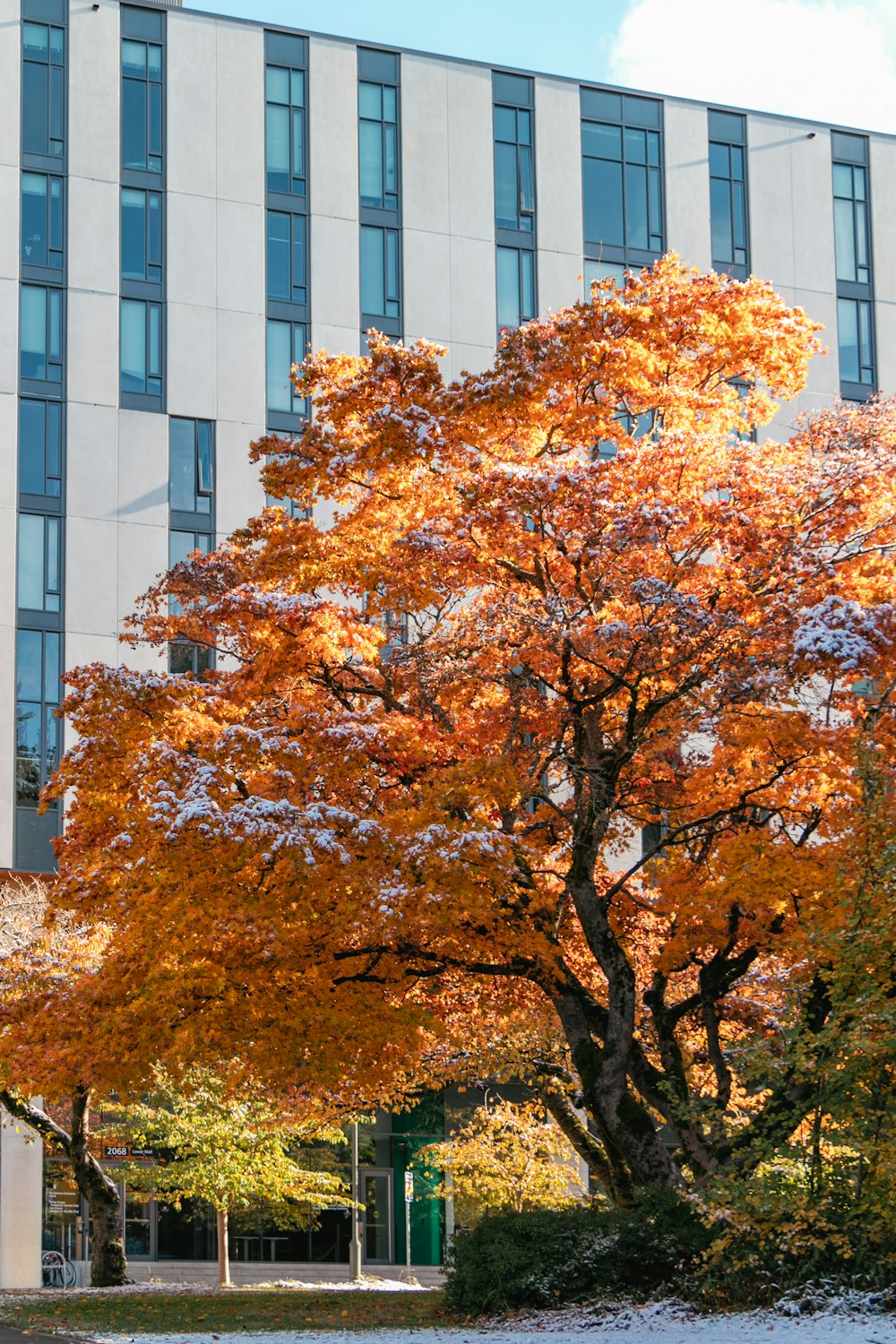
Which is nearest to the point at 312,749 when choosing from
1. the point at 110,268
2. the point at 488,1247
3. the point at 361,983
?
the point at 361,983

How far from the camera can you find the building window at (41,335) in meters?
45.5

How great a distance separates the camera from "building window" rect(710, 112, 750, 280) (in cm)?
5222

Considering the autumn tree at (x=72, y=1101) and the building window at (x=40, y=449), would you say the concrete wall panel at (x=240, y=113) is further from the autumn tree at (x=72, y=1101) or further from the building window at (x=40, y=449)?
the autumn tree at (x=72, y=1101)

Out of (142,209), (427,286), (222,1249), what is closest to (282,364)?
(427,286)

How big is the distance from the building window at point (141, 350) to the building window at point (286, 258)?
12.5 feet

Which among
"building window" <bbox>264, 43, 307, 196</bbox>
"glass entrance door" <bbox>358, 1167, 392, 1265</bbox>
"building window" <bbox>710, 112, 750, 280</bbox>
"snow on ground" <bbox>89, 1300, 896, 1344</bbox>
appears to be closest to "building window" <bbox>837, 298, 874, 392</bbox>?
"building window" <bbox>710, 112, 750, 280</bbox>

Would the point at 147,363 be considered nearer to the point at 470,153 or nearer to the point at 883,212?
the point at 470,153

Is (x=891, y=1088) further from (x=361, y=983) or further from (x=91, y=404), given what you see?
(x=91, y=404)

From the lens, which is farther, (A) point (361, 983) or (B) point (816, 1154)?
(A) point (361, 983)

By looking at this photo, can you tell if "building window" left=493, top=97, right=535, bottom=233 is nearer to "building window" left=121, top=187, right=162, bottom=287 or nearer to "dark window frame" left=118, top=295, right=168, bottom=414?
"building window" left=121, top=187, right=162, bottom=287

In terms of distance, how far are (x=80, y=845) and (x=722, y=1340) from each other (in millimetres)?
10515

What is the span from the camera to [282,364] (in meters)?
48.0

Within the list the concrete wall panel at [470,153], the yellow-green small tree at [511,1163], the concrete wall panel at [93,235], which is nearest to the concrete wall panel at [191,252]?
the concrete wall panel at [93,235]

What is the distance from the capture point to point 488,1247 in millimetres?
17844
